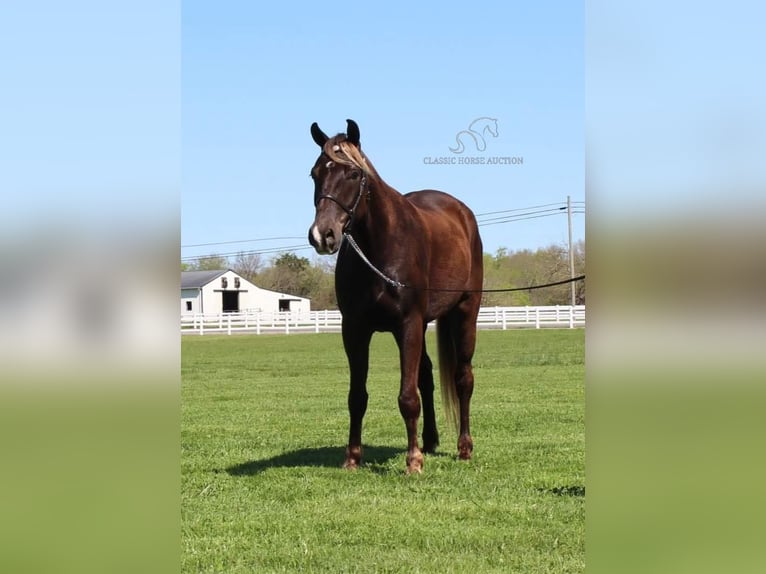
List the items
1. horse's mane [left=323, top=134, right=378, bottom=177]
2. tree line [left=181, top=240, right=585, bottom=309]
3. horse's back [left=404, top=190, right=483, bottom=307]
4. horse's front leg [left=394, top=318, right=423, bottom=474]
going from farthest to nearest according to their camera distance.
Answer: tree line [left=181, top=240, right=585, bottom=309] < horse's back [left=404, top=190, right=483, bottom=307] < horse's front leg [left=394, top=318, right=423, bottom=474] < horse's mane [left=323, top=134, right=378, bottom=177]

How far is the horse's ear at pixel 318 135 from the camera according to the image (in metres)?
6.24

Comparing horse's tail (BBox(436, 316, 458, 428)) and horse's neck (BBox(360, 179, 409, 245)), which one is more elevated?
horse's neck (BBox(360, 179, 409, 245))

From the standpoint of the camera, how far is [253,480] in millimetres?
6621

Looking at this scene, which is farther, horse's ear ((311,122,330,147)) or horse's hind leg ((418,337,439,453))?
horse's hind leg ((418,337,439,453))

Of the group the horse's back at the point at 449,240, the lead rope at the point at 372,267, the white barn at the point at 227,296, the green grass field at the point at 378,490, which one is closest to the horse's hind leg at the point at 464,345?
the horse's back at the point at 449,240

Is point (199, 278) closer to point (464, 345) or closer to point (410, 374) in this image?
point (464, 345)

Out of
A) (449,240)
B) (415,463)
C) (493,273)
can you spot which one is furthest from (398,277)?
(493,273)

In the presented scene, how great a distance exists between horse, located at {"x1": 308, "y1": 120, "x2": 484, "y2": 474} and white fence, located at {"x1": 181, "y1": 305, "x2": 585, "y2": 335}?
27.8 m

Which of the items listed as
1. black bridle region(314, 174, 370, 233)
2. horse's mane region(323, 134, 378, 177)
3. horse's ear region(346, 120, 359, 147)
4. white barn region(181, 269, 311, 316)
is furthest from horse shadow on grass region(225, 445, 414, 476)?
white barn region(181, 269, 311, 316)

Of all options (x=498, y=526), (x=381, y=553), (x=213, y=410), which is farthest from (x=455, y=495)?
(x=213, y=410)

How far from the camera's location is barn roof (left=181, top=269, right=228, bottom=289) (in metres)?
53.0

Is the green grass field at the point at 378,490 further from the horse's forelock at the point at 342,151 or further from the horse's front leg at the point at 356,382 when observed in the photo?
the horse's forelock at the point at 342,151

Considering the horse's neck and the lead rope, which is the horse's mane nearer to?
the horse's neck
